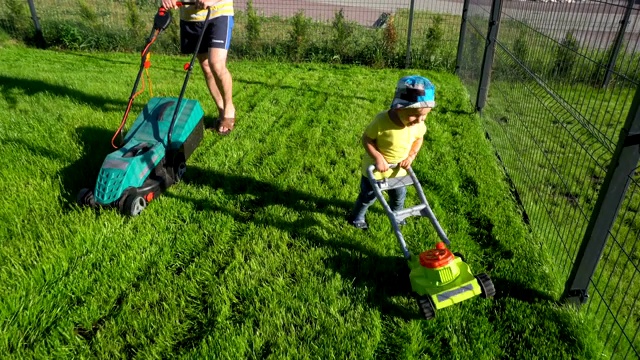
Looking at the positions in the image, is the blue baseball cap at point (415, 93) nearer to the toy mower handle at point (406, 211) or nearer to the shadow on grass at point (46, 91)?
the toy mower handle at point (406, 211)

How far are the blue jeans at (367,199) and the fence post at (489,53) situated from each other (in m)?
3.07

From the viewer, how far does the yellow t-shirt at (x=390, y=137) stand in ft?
9.53

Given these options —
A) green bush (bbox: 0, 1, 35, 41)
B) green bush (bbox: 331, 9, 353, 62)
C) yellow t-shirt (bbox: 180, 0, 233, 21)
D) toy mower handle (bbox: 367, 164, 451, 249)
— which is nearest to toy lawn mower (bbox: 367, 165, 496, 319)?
toy mower handle (bbox: 367, 164, 451, 249)

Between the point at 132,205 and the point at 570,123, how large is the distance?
328 centimetres

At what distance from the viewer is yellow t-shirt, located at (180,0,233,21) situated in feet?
14.7

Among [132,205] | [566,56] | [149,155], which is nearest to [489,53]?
[566,56]

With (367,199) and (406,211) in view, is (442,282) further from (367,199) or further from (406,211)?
(367,199)

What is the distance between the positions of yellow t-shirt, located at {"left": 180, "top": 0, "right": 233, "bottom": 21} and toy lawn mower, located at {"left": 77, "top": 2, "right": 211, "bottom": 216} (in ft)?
0.88

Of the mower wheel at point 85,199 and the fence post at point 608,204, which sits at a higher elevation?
the fence post at point 608,204

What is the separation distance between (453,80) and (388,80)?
1122mm

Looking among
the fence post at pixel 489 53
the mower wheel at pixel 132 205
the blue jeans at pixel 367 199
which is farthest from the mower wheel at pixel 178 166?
the fence post at pixel 489 53

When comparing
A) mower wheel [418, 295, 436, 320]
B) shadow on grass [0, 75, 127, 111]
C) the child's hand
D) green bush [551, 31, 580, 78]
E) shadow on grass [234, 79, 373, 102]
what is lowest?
shadow on grass [234, 79, 373, 102]

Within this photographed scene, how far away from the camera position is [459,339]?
250 cm

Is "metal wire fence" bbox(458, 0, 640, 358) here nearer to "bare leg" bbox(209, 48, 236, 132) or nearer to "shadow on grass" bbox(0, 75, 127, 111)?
"bare leg" bbox(209, 48, 236, 132)
